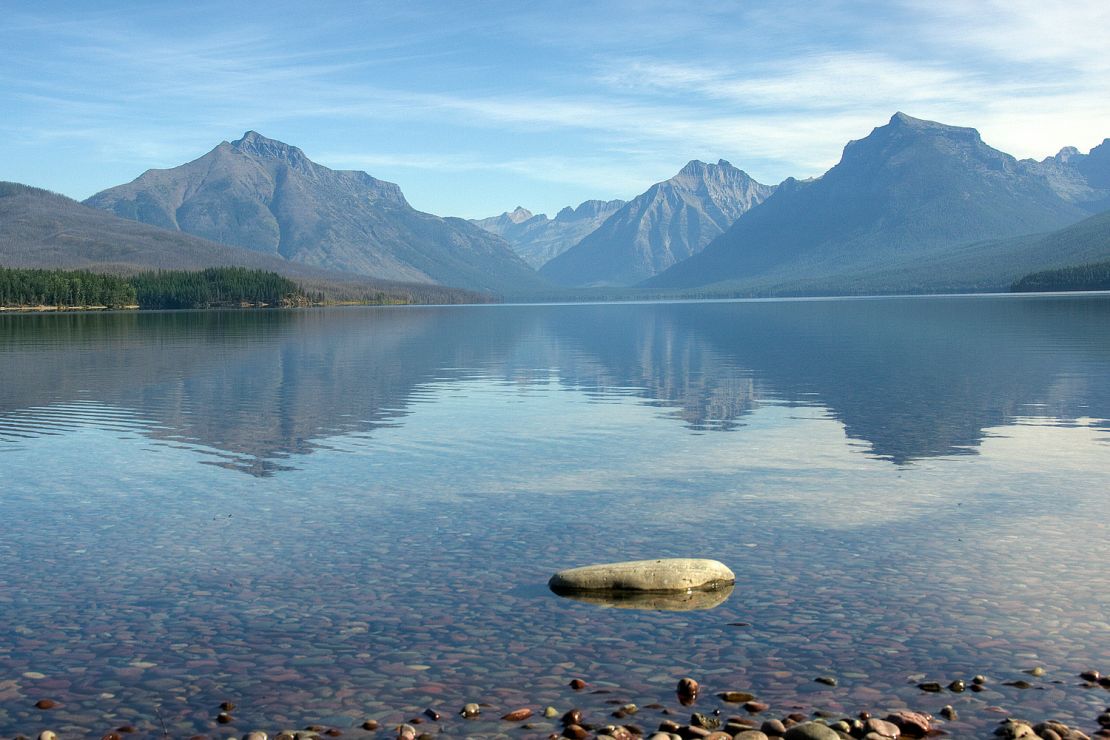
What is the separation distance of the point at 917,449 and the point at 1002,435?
543 centimetres

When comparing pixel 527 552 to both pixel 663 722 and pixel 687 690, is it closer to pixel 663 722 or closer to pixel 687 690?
pixel 687 690

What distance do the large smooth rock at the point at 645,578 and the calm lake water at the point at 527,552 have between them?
25.6 inches

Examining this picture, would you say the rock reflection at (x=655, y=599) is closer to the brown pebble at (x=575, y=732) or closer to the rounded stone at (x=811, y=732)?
the brown pebble at (x=575, y=732)

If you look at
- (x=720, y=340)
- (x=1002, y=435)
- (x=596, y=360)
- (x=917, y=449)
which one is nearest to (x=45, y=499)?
(x=917, y=449)

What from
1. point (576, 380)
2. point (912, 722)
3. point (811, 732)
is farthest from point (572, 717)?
point (576, 380)

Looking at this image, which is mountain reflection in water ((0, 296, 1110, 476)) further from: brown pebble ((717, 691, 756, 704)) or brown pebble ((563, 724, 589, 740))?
brown pebble ((563, 724, 589, 740))

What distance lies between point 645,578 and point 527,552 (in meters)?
4.10

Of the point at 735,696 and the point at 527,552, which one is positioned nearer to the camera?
the point at 735,696

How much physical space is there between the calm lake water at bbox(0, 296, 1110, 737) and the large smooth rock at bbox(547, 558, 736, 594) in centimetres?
65

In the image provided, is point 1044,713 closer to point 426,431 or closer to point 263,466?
point 263,466

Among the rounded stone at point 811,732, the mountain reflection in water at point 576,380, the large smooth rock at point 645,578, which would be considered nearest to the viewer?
the rounded stone at point 811,732

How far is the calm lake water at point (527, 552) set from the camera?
16.4 metres

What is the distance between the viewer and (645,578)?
21.1 meters

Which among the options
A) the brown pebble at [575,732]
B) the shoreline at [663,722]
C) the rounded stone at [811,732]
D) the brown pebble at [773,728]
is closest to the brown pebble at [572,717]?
the shoreline at [663,722]
